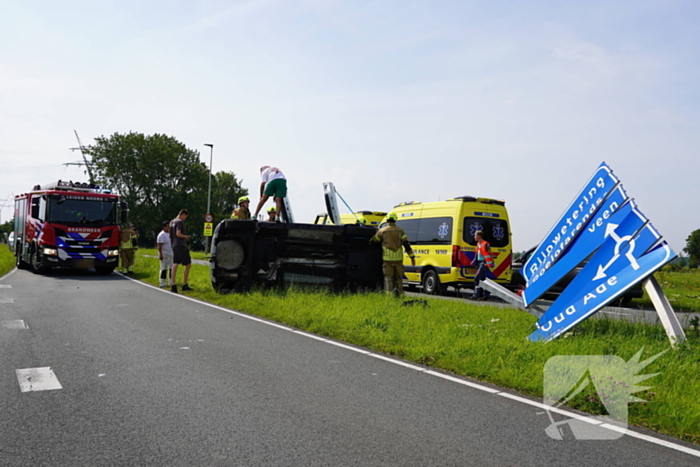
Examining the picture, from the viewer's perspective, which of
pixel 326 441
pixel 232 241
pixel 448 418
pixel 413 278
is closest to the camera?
pixel 326 441

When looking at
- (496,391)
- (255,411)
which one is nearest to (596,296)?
(496,391)

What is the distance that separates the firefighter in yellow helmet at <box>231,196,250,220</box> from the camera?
13.6m

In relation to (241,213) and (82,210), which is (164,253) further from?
(82,210)

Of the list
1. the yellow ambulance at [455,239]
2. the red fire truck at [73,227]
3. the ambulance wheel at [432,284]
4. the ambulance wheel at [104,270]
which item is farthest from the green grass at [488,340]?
the ambulance wheel at [104,270]

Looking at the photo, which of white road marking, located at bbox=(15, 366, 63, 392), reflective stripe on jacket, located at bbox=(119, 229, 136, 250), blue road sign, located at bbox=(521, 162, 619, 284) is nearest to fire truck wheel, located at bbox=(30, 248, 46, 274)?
reflective stripe on jacket, located at bbox=(119, 229, 136, 250)

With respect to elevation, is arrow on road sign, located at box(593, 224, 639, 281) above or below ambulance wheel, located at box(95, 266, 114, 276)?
above

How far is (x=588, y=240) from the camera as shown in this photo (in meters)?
8.41

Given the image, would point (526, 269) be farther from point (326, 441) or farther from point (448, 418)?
point (326, 441)

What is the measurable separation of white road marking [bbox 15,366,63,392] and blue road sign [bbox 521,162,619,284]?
265 inches

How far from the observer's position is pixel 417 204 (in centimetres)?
1738

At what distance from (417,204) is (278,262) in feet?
18.6

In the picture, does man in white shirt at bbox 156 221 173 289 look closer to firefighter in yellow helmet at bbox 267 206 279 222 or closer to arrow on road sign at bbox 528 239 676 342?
firefighter in yellow helmet at bbox 267 206 279 222

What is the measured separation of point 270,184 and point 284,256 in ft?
5.80

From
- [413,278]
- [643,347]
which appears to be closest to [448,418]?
[643,347]
